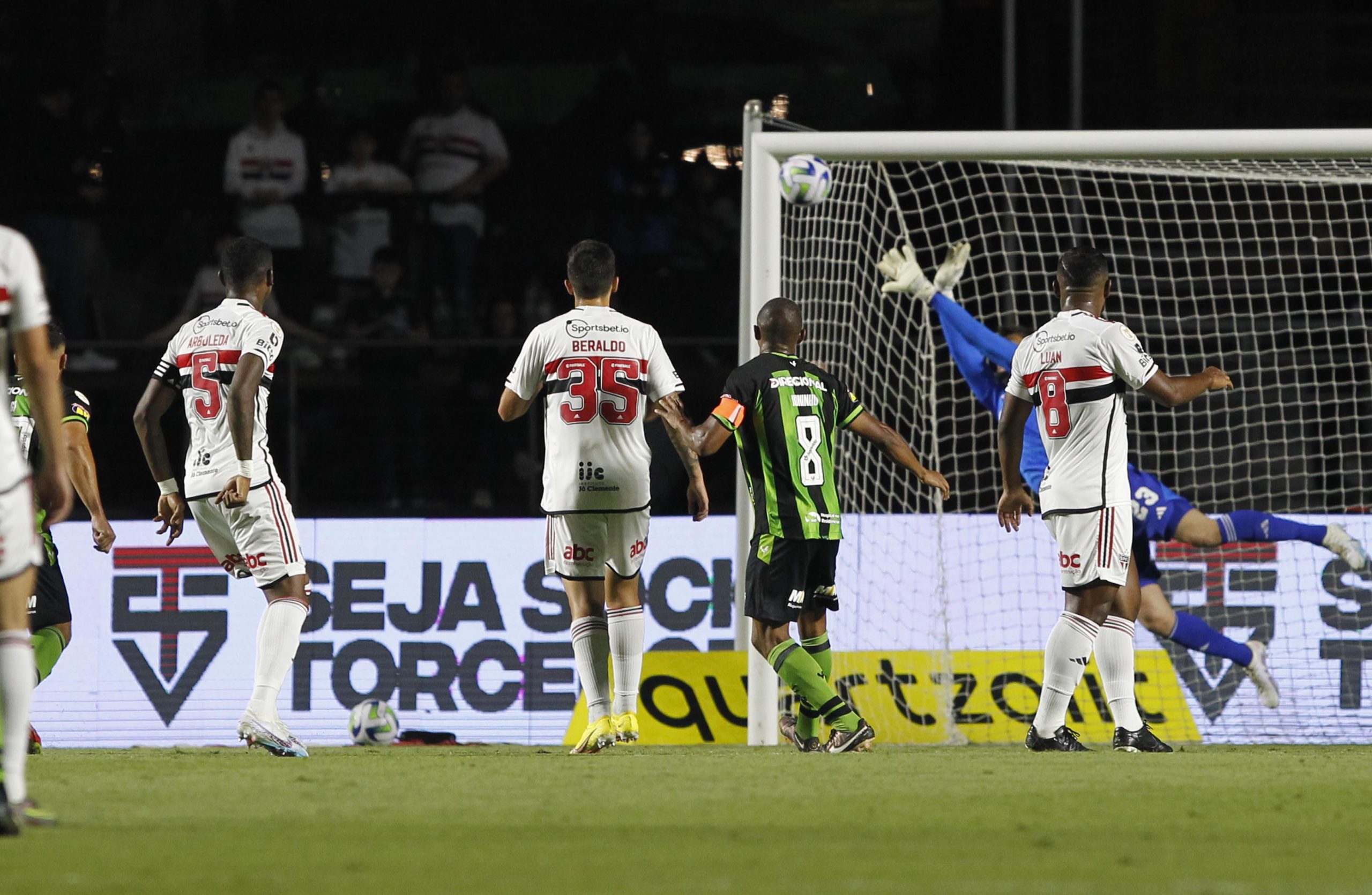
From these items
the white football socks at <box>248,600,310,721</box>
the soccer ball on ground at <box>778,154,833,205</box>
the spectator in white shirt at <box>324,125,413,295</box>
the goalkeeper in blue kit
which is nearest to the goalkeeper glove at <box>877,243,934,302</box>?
the goalkeeper in blue kit

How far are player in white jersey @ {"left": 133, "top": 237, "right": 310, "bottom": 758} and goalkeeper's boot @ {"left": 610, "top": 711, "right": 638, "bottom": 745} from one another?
1.38m

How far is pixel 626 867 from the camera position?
4520mm

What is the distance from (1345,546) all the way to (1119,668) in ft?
6.77

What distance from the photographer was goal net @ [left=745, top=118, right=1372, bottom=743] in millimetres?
10273

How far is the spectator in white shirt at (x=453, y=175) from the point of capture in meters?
14.4

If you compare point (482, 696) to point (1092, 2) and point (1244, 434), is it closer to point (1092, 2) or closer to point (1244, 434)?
point (1244, 434)

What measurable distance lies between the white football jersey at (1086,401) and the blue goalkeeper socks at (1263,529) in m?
2.10

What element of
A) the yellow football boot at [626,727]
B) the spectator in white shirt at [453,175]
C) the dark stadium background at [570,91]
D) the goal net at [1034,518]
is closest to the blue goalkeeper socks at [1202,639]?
the goal net at [1034,518]

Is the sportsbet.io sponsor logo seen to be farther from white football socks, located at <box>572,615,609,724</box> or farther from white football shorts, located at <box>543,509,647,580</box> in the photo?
white football socks, located at <box>572,615,609,724</box>

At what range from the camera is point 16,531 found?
5133 millimetres

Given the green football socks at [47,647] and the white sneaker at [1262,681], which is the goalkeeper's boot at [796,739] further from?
the green football socks at [47,647]

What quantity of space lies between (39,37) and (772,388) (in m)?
10.1

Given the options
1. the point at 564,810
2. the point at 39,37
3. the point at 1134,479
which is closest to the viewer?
the point at 564,810

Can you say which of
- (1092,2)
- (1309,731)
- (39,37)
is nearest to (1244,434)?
(1309,731)
